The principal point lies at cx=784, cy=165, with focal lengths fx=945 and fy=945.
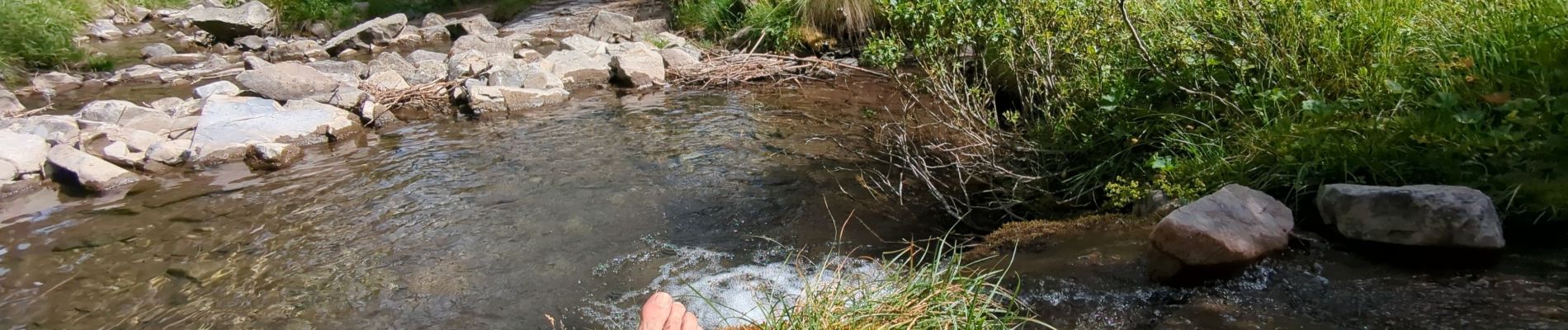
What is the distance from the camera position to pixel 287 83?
913 cm

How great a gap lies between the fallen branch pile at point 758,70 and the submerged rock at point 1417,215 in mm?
6332

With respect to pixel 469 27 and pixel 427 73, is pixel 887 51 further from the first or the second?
pixel 469 27

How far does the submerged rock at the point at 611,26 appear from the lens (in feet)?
43.6

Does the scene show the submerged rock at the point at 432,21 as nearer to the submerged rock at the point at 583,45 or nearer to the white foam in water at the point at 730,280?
the submerged rock at the point at 583,45

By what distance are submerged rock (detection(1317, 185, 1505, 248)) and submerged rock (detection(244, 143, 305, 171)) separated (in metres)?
6.73

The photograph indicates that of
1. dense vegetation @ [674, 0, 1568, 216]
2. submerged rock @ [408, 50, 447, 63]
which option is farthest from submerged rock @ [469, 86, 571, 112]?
dense vegetation @ [674, 0, 1568, 216]

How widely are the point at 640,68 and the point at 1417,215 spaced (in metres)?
7.76

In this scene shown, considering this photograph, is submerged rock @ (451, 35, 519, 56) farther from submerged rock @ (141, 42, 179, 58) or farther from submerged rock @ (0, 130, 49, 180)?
submerged rock @ (0, 130, 49, 180)

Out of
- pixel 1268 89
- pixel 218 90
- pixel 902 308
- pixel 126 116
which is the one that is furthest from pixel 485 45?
pixel 902 308

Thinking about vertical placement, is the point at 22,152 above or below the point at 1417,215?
below

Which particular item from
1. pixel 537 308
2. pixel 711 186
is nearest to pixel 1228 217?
pixel 537 308

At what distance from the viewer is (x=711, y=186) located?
5820mm

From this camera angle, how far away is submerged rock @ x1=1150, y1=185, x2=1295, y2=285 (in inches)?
125

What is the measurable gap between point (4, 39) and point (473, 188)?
8.18 meters
